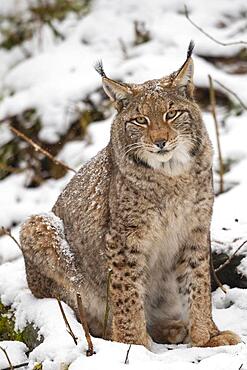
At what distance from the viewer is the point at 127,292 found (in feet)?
17.7

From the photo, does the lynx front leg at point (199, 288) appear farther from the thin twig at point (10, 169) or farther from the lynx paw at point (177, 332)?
the thin twig at point (10, 169)

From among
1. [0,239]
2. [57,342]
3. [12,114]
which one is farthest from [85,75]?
[57,342]

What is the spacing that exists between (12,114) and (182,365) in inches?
234

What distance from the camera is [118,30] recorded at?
10.9 meters

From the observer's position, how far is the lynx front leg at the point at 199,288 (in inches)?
214

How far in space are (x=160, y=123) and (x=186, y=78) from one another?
41 cm

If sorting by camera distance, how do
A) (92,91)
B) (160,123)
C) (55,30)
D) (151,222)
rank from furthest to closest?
(55,30) → (92,91) → (151,222) → (160,123)

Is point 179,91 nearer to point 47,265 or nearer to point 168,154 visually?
point 168,154

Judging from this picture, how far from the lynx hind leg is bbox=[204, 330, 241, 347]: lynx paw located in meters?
1.03

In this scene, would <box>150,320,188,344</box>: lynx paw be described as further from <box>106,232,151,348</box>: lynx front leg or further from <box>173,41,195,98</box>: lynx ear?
<box>173,41,195,98</box>: lynx ear

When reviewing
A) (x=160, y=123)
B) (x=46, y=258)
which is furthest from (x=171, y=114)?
(x=46, y=258)

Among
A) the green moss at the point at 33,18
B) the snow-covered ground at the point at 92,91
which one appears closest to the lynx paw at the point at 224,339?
the snow-covered ground at the point at 92,91

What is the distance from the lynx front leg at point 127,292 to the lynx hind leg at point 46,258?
0.51 metres

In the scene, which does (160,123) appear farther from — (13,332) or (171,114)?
(13,332)
